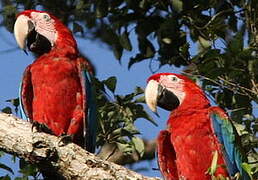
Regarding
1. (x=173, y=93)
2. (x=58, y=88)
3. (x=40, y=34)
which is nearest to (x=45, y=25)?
(x=40, y=34)

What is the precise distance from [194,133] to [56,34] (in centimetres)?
122

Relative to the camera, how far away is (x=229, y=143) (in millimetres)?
4664

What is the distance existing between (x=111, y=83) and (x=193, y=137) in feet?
2.19

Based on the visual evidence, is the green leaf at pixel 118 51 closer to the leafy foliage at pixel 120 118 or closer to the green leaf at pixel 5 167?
the leafy foliage at pixel 120 118

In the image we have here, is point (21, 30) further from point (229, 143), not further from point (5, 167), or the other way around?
point (229, 143)

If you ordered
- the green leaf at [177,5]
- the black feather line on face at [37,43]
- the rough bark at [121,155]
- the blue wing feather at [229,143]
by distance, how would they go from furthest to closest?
1. the green leaf at [177,5]
2. the rough bark at [121,155]
3. the black feather line on face at [37,43]
4. the blue wing feather at [229,143]

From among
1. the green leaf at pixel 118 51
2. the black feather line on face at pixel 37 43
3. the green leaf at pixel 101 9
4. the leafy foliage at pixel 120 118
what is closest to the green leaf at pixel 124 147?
the leafy foliage at pixel 120 118

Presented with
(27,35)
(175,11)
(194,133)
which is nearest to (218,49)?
(194,133)

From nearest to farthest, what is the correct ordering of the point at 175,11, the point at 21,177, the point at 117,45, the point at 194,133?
the point at 21,177 → the point at 194,133 → the point at 175,11 → the point at 117,45

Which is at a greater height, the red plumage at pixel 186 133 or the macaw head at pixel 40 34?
the macaw head at pixel 40 34

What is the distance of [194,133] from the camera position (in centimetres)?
471

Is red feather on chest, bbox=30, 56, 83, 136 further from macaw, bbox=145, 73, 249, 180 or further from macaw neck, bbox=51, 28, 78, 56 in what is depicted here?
macaw, bbox=145, 73, 249, 180

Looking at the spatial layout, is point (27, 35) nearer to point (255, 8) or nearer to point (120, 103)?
point (120, 103)

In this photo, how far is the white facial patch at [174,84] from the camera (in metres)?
5.04
